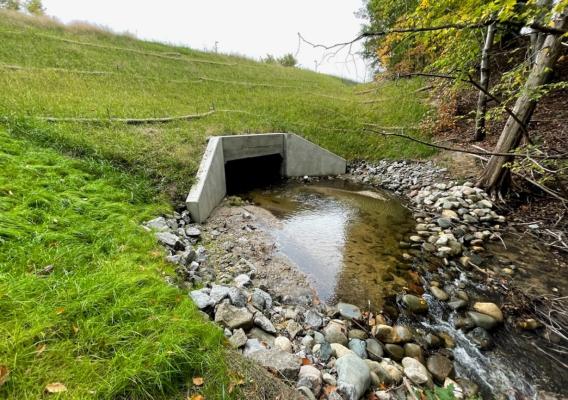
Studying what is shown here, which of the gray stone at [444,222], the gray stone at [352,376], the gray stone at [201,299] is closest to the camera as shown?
the gray stone at [352,376]

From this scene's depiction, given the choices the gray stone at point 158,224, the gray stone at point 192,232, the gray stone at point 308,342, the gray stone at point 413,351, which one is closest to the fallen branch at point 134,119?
the gray stone at point 158,224

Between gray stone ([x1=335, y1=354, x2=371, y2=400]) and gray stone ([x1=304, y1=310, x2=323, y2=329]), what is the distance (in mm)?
643

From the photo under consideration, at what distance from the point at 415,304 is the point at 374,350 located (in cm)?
125

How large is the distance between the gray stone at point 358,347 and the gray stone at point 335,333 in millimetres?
77

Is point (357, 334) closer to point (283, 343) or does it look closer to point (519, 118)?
point (283, 343)

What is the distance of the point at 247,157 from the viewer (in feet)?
28.5

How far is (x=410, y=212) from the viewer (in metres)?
7.14

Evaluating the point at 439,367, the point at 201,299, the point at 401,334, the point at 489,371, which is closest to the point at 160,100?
the point at 201,299

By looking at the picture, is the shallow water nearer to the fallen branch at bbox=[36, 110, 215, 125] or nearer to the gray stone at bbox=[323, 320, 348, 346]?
the gray stone at bbox=[323, 320, 348, 346]

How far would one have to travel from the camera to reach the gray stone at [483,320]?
11.3 ft

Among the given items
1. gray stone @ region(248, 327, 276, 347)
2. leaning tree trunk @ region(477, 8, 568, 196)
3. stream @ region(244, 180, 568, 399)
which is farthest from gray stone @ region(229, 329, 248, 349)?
leaning tree trunk @ region(477, 8, 568, 196)

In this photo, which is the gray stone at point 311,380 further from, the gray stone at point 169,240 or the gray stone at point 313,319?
the gray stone at point 169,240

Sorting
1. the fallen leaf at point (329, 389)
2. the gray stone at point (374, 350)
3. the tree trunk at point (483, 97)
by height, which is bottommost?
the gray stone at point (374, 350)

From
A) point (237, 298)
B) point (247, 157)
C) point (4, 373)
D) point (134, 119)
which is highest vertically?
point (134, 119)
